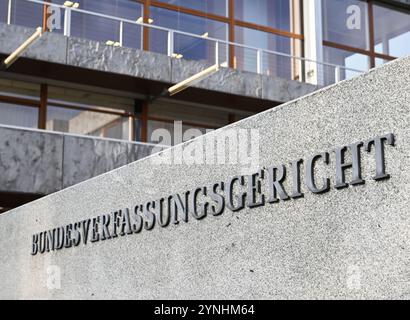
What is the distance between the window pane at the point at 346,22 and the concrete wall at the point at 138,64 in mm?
3197

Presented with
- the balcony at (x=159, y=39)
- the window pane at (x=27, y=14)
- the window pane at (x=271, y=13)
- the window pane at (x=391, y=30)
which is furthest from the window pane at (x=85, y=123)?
the window pane at (x=391, y=30)

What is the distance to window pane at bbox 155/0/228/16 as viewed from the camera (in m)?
19.7

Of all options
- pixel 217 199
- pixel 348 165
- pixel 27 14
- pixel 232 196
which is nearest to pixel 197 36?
pixel 27 14

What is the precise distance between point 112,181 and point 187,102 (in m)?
10.7

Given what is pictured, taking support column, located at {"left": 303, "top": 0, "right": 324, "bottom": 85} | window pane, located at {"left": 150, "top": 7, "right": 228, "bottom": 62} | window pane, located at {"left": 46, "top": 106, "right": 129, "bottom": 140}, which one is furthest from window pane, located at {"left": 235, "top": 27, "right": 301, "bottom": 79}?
window pane, located at {"left": 46, "top": 106, "right": 129, "bottom": 140}

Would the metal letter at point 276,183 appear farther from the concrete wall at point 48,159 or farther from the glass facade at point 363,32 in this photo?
the glass facade at point 363,32

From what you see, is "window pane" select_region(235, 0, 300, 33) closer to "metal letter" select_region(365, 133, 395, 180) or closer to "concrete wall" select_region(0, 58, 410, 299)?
"concrete wall" select_region(0, 58, 410, 299)

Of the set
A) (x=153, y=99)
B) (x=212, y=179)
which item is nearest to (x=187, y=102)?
(x=153, y=99)

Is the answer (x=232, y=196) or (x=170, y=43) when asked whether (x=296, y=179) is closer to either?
(x=232, y=196)

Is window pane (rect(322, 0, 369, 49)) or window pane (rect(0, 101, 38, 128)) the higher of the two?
window pane (rect(322, 0, 369, 49))

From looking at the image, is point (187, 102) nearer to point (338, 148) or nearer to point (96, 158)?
point (96, 158)

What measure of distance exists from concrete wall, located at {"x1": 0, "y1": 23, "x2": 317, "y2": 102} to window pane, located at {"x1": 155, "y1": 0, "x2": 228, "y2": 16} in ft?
8.00

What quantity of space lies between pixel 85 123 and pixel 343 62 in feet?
26.7

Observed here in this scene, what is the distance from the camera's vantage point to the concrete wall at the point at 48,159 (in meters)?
14.8
